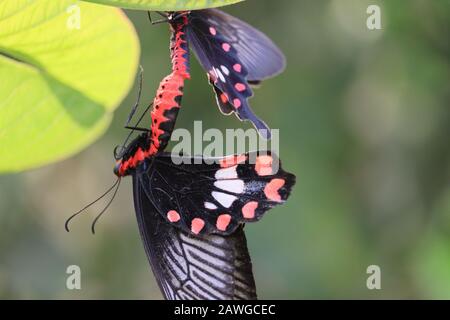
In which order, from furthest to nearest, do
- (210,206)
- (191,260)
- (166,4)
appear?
(191,260), (210,206), (166,4)

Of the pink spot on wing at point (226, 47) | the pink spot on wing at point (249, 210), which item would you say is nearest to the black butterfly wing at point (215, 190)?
the pink spot on wing at point (249, 210)

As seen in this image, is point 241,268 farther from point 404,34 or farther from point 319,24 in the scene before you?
point 319,24

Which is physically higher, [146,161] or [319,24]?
[319,24]

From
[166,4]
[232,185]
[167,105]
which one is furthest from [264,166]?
[166,4]

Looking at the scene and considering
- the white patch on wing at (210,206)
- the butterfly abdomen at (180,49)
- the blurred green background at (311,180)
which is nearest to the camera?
the butterfly abdomen at (180,49)

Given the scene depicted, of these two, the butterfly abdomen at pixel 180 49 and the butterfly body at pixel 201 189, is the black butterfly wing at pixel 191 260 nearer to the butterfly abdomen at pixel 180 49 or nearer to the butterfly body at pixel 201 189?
the butterfly body at pixel 201 189

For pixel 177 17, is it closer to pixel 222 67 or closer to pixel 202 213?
pixel 222 67

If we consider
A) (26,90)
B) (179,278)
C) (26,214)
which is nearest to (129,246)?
(26,214)
